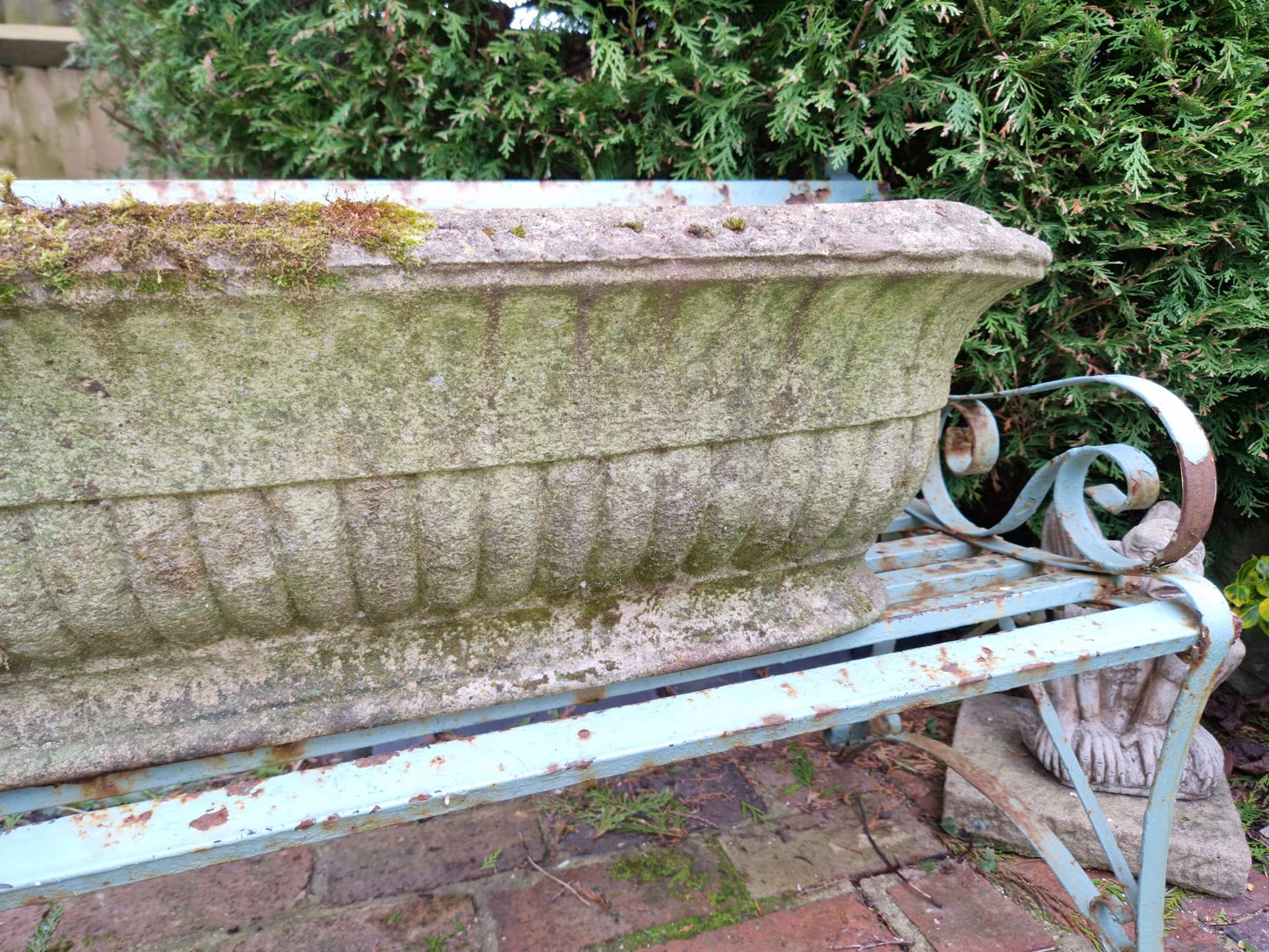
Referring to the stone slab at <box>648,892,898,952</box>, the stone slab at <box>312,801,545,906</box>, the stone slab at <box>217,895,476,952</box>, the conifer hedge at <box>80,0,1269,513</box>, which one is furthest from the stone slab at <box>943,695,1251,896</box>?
the stone slab at <box>217,895,476,952</box>

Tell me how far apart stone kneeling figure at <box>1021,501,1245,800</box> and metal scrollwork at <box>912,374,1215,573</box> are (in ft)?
0.60

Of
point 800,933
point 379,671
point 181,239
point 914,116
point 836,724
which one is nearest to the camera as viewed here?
point 181,239

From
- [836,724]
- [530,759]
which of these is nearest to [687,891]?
[836,724]

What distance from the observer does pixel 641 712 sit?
0.99 meters

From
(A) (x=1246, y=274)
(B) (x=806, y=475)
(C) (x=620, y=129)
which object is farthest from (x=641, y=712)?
(A) (x=1246, y=274)

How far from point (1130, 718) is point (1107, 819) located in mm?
301

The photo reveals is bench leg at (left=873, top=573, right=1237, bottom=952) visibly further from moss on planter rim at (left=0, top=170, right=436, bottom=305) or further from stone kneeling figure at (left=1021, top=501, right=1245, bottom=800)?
moss on planter rim at (left=0, top=170, right=436, bottom=305)

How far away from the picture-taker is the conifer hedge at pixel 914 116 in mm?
1787

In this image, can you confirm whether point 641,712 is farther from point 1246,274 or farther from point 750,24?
point 1246,274

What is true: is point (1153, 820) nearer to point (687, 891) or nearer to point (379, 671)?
point (687, 891)

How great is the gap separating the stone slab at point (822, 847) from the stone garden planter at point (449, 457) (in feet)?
2.38

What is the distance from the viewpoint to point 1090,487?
1579mm

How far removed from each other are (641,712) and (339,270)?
A: 26.1 inches

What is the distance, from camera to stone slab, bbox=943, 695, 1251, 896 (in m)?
1.65
